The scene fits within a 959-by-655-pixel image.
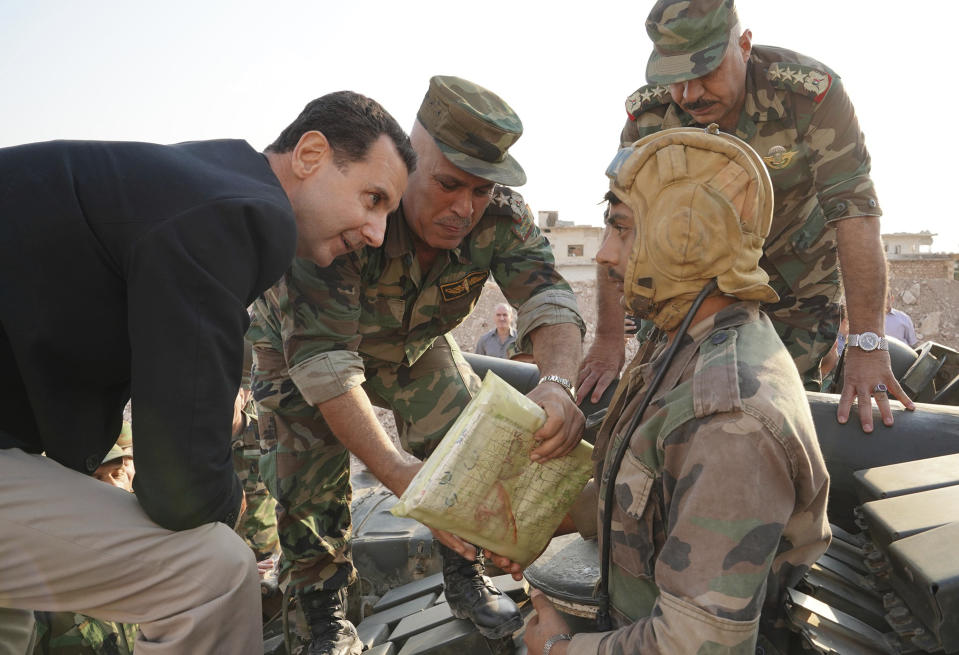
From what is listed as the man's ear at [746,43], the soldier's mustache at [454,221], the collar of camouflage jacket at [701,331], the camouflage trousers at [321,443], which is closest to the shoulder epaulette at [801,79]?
the man's ear at [746,43]

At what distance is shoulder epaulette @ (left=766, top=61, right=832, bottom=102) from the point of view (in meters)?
4.10

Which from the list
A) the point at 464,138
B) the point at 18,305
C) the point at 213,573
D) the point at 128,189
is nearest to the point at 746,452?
the point at 213,573

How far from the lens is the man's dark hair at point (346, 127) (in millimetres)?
2779

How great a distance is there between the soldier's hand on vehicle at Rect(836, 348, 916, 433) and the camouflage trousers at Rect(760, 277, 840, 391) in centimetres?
76

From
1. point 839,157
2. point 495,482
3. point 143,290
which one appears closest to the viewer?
point 143,290

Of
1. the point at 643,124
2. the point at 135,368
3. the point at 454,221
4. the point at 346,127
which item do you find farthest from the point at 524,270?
the point at 135,368

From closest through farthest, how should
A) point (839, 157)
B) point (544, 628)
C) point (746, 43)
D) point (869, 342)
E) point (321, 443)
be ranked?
point (544, 628), point (869, 342), point (839, 157), point (746, 43), point (321, 443)

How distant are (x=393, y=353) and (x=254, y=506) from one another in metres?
2.72

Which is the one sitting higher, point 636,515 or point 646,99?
point 646,99

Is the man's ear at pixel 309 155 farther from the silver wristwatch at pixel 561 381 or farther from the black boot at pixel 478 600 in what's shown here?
the black boot at pixel 478 600

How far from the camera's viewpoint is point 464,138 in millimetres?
3707

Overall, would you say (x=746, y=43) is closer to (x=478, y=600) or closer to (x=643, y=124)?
(x=643, y=124)

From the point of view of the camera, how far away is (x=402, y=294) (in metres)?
4.24

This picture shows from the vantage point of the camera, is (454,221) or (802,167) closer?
(454,221)
